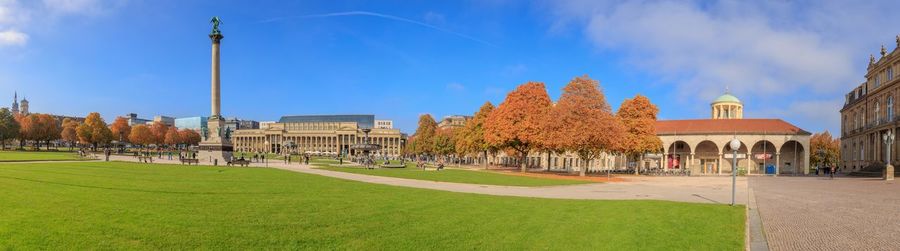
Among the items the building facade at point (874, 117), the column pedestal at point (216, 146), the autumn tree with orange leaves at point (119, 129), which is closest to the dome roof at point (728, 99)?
the building facade at point (874, 117)

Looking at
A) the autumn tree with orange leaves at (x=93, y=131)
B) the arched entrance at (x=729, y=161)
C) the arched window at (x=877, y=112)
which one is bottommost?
the arched entrance at (x=729, y=161)

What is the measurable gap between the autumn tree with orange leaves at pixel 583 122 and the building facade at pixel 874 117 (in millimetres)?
36710

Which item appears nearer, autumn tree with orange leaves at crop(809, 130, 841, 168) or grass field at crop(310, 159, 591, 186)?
grass field at crop(310, 159, 591, 186)

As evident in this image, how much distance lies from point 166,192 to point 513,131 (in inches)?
1630

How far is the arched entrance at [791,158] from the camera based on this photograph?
3157 inches

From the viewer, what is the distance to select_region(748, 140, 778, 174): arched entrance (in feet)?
264

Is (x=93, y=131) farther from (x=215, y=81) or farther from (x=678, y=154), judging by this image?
(x=678, y=154)

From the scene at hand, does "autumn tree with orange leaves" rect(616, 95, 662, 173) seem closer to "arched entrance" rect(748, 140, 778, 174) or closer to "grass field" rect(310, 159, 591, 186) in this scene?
"grass field" rect(310, 159, 591, 186)

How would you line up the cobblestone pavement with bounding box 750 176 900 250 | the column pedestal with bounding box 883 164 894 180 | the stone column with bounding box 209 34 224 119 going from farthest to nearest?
the stone column with bounding box 209 34 224 119
the column pedestal with bounding box 883 164 894 180
the cobblestone pavement with bounding box 750 176 900 250

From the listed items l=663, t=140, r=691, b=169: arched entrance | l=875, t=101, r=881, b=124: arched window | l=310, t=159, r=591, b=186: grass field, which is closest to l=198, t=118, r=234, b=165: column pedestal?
l=310, t=159, r=591, b=186: grass field

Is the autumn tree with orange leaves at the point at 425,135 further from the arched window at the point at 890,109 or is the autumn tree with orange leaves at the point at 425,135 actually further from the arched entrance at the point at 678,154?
the arched window at the point at 890,109

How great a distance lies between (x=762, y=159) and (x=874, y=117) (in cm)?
1486

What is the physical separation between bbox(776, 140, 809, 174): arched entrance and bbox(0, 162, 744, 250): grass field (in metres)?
76.7

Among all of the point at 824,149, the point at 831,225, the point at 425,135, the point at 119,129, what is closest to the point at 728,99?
the point at 824,149
